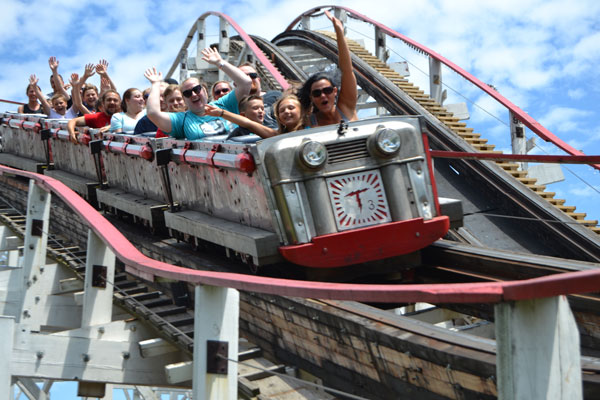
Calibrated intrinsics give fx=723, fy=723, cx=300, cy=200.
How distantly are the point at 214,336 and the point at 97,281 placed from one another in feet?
6.91

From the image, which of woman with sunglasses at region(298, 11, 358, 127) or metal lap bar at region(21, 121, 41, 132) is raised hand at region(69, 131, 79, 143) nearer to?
metal lap bar at region(21, 121, 41, 132)

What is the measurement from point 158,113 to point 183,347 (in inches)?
93.7

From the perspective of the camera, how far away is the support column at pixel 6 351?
13.8 ft

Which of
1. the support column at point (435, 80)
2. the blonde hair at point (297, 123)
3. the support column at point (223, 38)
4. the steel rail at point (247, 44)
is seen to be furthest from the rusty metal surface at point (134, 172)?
the support column at point (223, 38)

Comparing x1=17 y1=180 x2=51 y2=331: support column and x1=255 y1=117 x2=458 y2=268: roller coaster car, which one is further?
x1=17 y1=180 x2=51 y2=331: support column

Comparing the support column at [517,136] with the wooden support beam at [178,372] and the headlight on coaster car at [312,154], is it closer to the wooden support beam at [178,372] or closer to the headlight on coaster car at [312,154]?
the headlight on coaster car at [312,154]

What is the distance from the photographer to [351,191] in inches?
191

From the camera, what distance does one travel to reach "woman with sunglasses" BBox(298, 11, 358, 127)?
5.25 m

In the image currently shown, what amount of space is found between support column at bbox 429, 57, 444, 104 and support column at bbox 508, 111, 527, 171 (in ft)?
7.26

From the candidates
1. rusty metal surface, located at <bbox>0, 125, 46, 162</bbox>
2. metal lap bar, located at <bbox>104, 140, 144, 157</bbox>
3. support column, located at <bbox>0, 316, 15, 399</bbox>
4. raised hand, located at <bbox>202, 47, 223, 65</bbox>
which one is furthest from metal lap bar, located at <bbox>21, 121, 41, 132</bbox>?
support column, located at <bbox>0, 316, 15, 399</bbox>

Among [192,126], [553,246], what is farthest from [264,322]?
[553,246]

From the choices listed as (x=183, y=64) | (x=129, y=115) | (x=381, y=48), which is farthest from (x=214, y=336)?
(x=183, y=64)

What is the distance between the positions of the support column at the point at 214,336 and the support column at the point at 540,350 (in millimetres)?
1234

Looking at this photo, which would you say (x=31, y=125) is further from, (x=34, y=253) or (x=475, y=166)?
(x=475, y=166)
